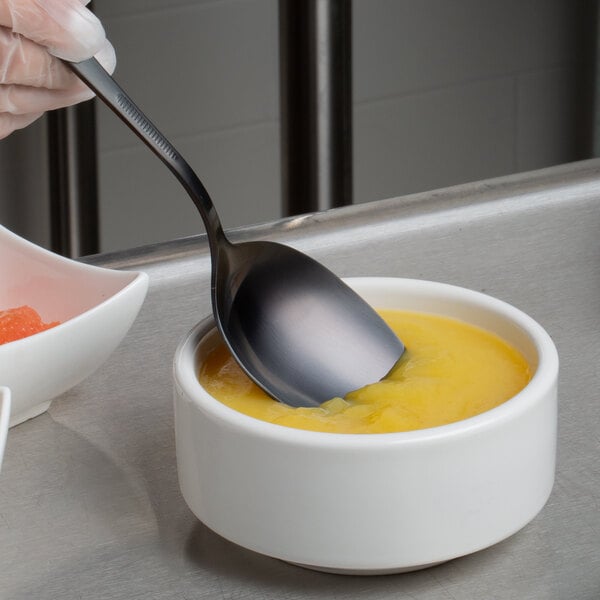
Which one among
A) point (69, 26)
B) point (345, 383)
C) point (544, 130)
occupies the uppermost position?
point (69, 26)

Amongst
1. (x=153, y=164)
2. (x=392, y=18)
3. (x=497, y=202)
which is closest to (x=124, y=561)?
(x=497, y=202)

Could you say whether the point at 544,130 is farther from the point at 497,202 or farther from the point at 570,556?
the point at 570,556

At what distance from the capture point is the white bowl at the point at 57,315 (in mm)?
484

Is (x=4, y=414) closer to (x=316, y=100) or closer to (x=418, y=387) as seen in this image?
(x=418, y=387)

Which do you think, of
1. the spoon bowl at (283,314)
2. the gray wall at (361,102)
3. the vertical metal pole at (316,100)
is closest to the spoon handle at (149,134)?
the spoon bowl at (283,314)

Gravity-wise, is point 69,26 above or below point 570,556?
above

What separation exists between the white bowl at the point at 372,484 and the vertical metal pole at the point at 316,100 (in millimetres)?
446

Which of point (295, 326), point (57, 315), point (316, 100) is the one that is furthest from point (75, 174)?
point (295, 326)

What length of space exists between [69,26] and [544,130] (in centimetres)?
124

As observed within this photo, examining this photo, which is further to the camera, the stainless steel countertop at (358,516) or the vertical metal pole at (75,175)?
the vertical metal pole at (75,175)

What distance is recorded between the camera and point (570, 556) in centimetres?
43

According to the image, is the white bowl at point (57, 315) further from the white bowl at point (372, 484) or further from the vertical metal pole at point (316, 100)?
the vertical metal pole at point (316, 100)

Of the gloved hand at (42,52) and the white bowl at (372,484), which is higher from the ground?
the gloved hand at (42,52)

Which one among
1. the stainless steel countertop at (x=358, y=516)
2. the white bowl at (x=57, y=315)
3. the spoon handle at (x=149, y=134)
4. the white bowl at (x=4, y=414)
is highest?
the spoon handle at (x=149, y=134)
